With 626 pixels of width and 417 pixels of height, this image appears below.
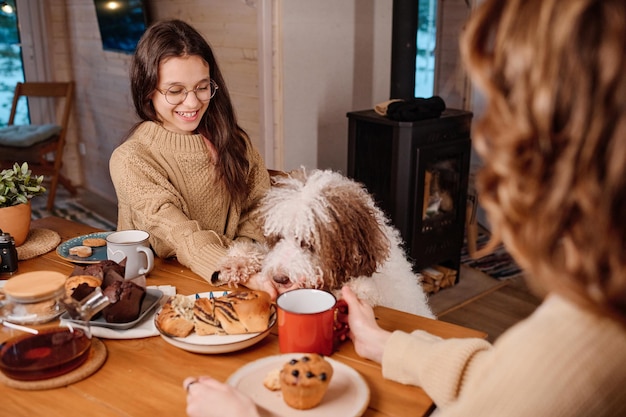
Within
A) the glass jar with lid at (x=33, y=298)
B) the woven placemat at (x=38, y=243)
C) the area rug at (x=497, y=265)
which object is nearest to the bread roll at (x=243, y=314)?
the glass jar with lid at (x=33, y=298)

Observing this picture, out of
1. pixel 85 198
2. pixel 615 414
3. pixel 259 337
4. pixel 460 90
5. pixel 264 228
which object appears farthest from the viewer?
pixel 85 198

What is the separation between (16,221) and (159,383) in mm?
771

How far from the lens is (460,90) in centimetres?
445

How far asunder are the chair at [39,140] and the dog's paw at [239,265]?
361 cm

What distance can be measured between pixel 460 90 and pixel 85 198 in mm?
3070

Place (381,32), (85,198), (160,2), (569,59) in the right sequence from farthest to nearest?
(85,198) < (160,2) < (381,32) < (569,59)

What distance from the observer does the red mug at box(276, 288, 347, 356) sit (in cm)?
108

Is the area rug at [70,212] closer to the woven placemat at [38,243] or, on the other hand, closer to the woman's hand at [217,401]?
the woven placemat at [38,243]

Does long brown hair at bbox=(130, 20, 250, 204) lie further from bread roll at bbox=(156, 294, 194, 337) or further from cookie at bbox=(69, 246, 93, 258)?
bread roll at bbox=(156, 294, 194, 337)

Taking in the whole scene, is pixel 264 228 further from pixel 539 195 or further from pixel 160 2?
pixel 160 2

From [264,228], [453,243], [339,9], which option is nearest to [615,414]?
[264,228]

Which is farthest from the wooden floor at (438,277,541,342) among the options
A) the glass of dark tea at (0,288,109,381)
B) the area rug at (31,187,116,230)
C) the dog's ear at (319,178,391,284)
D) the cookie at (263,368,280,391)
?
the area rug at (31,187,116,230)

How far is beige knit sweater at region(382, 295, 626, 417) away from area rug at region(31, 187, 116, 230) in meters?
3.93

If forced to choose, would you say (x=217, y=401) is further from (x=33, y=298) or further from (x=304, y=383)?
(x=33, y=298)
